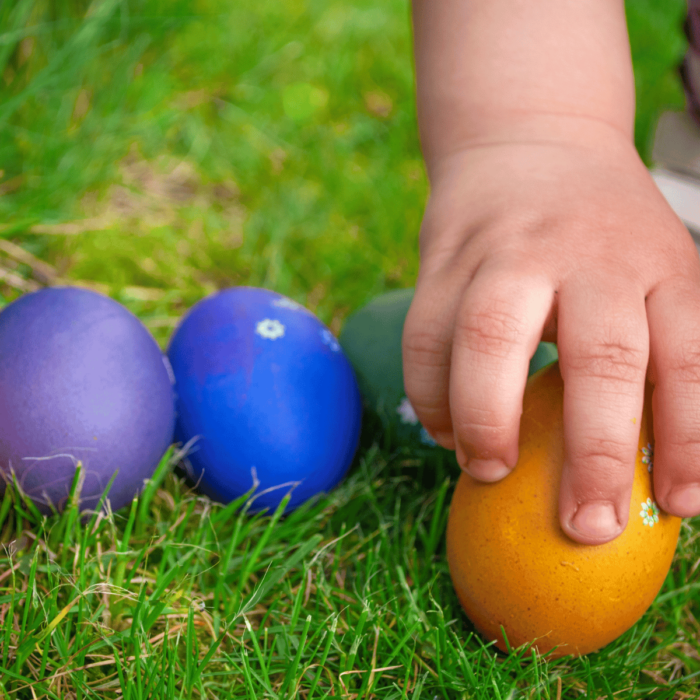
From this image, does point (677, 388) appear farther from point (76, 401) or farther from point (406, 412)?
point (76, 401)

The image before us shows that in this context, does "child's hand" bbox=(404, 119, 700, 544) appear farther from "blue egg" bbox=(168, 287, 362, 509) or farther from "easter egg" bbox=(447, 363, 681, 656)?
"blue egg" bbox=(168, 287, 362, 509)

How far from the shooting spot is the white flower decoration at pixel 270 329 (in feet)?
4.94

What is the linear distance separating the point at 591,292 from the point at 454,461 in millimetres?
588

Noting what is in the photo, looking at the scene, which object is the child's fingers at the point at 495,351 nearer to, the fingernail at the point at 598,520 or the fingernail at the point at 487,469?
the fingernail at the point at 487,469

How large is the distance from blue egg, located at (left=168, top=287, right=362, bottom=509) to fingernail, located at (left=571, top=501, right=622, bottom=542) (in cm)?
59

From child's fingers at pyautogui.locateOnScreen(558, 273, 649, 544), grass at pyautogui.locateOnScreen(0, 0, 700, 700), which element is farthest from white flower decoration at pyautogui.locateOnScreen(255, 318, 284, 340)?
child's fingers at pyautogui.locateOnScreen(558, 273, 649, 544)

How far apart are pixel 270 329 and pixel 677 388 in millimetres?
853

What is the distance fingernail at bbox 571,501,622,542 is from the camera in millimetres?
1049

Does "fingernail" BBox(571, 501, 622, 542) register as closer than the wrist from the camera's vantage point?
Yes

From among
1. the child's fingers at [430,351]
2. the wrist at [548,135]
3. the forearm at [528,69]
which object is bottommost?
the child's fingers at [430,351]

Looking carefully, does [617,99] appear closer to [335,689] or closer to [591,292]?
[591,292]

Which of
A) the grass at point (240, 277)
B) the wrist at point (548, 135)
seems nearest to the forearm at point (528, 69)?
the wrist at point (548, 135)

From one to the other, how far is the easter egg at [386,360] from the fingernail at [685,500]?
44cm

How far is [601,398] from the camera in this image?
3.35ft
